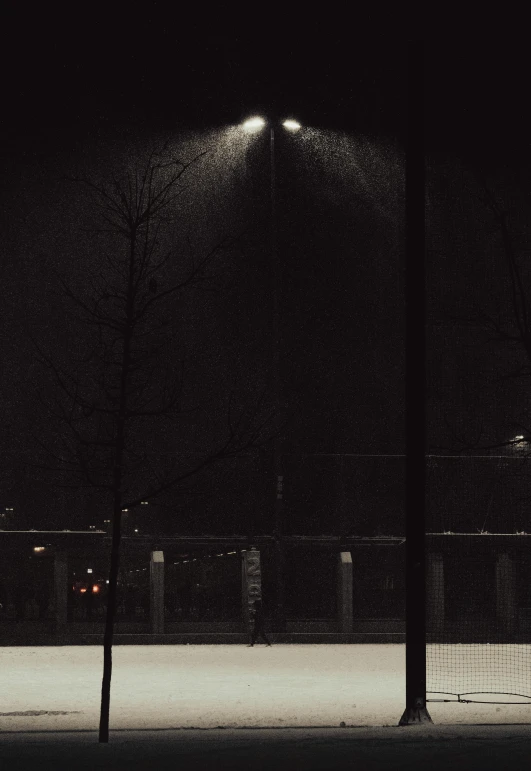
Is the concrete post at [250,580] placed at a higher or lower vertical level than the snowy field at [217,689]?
higher

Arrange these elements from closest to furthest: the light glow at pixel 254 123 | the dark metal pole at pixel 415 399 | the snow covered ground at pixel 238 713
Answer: the snow covered ground at pixel 238 713 < the dark metal pole at pixel 415 399 < the light glow at pixel 254 123

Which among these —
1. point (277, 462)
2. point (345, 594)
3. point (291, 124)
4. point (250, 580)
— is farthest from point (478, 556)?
point (291, 124)

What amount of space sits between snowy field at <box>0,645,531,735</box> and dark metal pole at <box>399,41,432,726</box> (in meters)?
0.83

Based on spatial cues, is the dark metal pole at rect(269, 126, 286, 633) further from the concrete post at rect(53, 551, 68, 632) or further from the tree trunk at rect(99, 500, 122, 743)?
the tree trunk at rect(99, 500, 122, 743)

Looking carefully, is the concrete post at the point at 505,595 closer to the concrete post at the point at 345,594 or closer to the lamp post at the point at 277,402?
the concrete post at the point at 345,594

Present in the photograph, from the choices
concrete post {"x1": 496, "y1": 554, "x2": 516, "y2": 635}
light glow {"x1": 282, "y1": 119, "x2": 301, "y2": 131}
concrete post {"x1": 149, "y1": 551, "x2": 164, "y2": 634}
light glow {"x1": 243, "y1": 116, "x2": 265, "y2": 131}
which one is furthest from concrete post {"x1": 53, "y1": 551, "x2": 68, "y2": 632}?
light glow {"x1": 282, "y1": 119, "x2": 301, "y2": 131}

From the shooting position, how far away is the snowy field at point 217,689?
46.0 ft

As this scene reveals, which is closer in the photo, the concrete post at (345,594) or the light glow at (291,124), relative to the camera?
the light glow at (291,124)

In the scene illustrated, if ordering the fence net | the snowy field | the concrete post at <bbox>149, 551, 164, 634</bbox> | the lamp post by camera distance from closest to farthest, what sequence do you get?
the snowy field → the concrete post at <bbox>149, 551, 164, 634</bbox> → the lamp post → the fence net

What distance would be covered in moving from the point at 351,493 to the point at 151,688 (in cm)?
1246

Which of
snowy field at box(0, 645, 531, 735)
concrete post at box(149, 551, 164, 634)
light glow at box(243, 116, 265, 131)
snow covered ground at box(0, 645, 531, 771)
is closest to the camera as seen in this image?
snow covered ground at box(0, 645, 531, 771)

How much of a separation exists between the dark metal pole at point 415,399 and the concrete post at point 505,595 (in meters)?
15.5

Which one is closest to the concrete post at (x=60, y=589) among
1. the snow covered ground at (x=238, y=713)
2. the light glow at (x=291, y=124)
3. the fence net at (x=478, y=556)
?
the snow covered ground at (x=238, y=713)

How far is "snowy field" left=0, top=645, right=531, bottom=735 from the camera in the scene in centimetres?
1402
